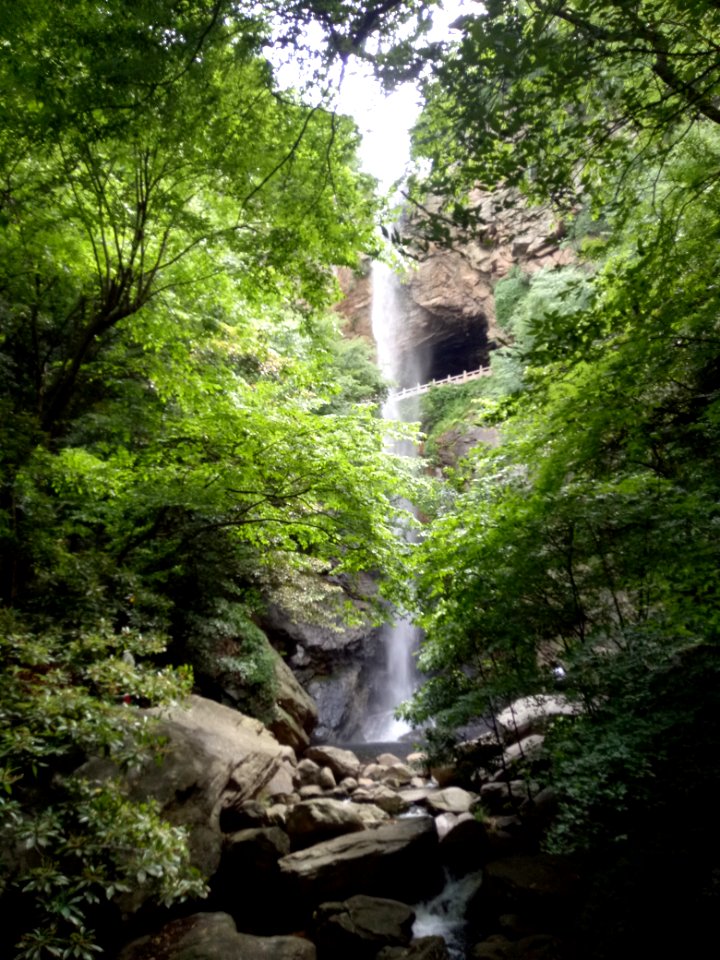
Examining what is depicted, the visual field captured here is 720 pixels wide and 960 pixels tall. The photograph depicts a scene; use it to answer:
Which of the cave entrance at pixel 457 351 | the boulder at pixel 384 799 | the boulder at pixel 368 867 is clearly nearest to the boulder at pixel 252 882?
the boulder at pixel 368 867

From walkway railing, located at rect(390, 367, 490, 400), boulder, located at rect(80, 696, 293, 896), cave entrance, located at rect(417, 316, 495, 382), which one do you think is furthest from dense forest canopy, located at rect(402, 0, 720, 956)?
cave entrance, located at rect(417, 316, 495, 382)

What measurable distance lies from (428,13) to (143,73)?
1376 mm

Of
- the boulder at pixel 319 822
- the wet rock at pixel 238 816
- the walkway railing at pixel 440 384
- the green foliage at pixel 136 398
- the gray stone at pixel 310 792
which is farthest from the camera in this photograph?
the walkway railing at pixel 440 384

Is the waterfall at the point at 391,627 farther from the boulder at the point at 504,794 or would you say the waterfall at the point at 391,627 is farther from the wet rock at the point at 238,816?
the wet rock at the point at 238,816

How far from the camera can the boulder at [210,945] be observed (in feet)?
14.0

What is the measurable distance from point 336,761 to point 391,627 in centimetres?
321

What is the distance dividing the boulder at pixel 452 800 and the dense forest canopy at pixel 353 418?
2016 mm

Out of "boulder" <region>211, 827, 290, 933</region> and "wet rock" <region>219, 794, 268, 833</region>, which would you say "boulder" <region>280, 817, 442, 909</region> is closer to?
"boulder" <region>211, 827, 290, 933</region>

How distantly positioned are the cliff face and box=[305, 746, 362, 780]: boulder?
1740 centimetres

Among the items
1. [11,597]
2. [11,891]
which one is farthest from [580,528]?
[11,891]

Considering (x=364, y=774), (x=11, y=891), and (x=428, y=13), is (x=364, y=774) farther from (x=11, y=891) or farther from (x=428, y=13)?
(x=428, y=13)

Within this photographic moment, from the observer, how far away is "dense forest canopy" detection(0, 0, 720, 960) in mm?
2531

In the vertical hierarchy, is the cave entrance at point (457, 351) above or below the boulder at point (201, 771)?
above

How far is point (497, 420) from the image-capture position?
416 centimetres
